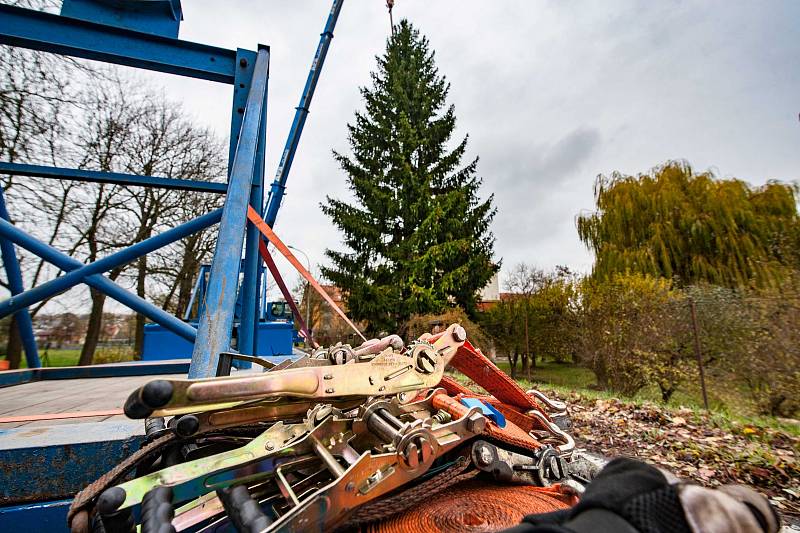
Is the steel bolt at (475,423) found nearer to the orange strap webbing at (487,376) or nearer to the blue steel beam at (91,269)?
the orange strap webbing at (487,376)

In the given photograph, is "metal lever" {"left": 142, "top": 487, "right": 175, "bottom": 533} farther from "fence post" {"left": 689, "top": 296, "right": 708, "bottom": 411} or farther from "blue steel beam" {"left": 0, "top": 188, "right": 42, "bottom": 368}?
"fence post" {"left": 689, "top": 296, "right": 708, "bottom": 411}

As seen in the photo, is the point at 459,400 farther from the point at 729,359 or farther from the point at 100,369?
the point at 729,359

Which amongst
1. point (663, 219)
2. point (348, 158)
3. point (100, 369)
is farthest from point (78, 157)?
point (663, 219)

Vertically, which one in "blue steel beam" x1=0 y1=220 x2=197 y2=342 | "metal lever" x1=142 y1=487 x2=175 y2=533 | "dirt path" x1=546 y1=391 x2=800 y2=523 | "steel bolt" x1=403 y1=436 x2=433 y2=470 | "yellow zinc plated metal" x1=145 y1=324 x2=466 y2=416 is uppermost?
"blue steel beam" x1=0 y1=220 x2=197 y2=342

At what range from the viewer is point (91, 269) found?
102 inches

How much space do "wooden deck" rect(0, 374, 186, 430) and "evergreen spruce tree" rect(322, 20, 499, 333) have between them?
36.1 ft

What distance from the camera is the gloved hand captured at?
455 millimetres

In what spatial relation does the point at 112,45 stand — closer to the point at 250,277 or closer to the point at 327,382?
the point at 250,277

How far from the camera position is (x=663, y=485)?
488 mm

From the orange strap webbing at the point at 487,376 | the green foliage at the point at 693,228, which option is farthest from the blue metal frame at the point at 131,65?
the green foliage at the point at 693,228

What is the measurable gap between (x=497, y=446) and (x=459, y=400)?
20 cm

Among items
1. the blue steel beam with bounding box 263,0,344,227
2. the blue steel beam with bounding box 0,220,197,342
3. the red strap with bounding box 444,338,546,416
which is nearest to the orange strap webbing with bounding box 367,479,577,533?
the red strap with bounding box 444,338,546,416

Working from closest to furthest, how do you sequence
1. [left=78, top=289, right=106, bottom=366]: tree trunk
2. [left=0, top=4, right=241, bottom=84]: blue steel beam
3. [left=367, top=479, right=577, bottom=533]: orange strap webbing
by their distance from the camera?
[left=367, top=479, right=577, bottom=533]: orange strap webbing, [left=0, top=4, right=241, bottom=84]: blue steel beam, [left=78, top=289, right=106, bottom=366]: tree trunk

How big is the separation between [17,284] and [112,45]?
2.61 m
